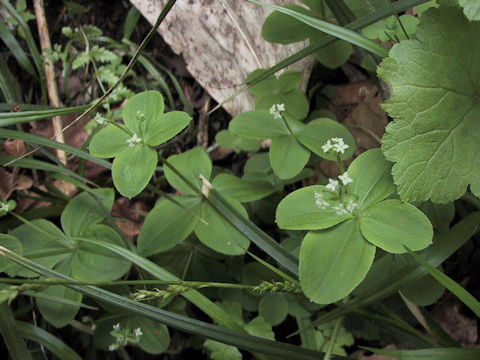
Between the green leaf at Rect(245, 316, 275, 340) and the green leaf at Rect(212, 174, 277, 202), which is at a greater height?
the green leaf at Rect(212, 174, 277, 202)

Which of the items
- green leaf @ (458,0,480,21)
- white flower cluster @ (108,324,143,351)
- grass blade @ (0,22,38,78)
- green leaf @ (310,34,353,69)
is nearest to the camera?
green leaf @ (458,0,480,21)

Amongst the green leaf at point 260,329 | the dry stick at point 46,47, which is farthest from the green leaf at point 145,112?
the dry stick at point 46,47

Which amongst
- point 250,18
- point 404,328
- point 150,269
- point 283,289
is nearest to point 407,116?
point 283,289

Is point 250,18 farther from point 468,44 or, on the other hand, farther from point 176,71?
point 468,44

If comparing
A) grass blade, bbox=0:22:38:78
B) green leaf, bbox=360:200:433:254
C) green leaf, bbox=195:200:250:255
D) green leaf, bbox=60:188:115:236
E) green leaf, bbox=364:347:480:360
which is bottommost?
green leaf, bbox=364:347:480:360

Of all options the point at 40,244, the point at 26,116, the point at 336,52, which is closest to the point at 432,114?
the point at 336,52

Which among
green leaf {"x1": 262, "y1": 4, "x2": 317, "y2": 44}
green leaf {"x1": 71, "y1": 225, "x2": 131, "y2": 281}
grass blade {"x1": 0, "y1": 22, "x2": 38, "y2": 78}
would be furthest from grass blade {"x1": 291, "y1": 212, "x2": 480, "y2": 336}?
grass blade {"x1": 0, "y1": 22, "x2": 38, "y2": 78}

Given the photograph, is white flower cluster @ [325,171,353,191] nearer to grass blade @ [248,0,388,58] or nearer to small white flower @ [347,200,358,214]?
small white flower @ [347,200,358,214]
